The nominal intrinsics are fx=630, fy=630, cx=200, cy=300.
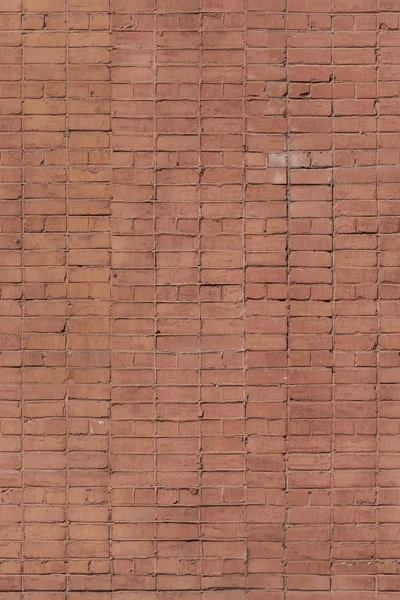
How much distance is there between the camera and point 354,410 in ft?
10.1

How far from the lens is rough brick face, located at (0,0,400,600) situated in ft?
10.1

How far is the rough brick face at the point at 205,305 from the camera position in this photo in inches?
121

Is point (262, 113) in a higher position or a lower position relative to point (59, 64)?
lower

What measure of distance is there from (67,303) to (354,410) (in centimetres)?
150

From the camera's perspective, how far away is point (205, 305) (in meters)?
3.08

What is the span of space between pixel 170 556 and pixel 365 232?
1.85 metres

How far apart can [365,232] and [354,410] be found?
0.87 m

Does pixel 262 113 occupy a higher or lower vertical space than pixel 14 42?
lower

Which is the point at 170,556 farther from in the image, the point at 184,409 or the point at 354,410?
the point at 354,410

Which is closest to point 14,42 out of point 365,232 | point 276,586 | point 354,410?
point 365,232

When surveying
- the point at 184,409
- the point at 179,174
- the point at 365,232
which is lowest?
the point at 184,409

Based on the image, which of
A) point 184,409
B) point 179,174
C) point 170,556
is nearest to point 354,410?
point 184,409

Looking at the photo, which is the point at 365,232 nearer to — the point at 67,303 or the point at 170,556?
the point at 67,303

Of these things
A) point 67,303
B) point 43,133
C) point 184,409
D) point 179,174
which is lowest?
point 184,409
